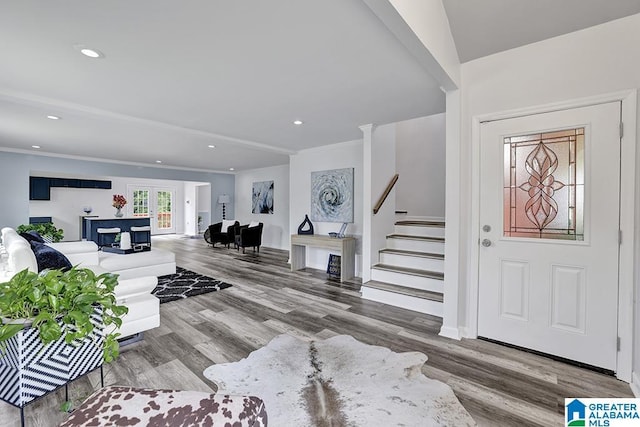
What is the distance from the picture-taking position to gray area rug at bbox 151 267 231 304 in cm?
384

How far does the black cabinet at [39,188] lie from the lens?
25.6 ft

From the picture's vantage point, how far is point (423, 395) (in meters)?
1.81

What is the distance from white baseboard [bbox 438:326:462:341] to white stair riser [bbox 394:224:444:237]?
173 cm

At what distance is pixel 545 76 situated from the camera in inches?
88.4

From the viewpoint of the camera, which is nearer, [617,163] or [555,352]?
[617,163]

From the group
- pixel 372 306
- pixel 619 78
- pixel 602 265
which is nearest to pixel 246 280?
pixel 372 306

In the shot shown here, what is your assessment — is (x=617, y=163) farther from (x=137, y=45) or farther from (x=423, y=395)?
(x=137, y=45)

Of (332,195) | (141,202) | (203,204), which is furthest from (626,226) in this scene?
(141,202)

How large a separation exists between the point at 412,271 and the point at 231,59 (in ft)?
10.4

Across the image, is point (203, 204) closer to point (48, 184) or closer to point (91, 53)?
point (48, 184)

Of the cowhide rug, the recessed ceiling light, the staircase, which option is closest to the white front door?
the staircase

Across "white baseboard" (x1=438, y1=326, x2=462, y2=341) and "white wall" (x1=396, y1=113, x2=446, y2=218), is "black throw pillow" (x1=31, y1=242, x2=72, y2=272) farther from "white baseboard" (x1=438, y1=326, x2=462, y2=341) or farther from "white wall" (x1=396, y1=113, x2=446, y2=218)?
"white wall" (x1=396, y1=113, x2=446, y2=218)

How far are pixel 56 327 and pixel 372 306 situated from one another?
292 centimetres

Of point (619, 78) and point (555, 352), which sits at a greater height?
point (619, 78)
